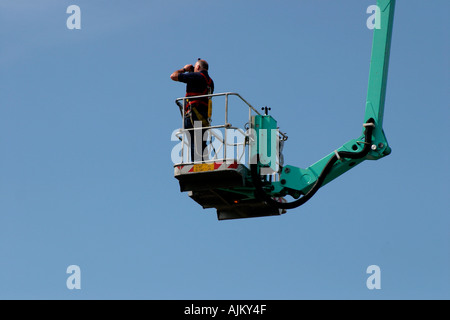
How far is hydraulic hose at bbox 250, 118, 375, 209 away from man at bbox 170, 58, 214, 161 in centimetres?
128

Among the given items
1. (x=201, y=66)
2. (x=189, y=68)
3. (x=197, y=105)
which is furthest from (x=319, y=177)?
(x=189, y=68)

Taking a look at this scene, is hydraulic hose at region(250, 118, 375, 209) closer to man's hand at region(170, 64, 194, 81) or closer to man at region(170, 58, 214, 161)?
man at region(170, 58, 214, 161)

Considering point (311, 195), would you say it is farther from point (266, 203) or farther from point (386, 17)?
point (386, 17)

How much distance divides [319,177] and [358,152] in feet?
3.54

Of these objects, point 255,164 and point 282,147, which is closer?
point 255,164

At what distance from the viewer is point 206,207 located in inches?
1077

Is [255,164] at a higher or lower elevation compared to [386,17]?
lower

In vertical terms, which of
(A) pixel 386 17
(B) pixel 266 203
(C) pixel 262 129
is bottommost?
(B) pixel 266 203

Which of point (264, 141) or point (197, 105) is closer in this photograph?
point (197, 105)

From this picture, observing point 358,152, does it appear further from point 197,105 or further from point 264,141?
point 197,105

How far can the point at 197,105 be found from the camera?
2634 cm

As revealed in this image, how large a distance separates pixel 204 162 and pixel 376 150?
13.0 ft

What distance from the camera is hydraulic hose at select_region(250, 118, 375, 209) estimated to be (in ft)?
85.4

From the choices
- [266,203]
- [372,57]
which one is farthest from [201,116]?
[372,57]
